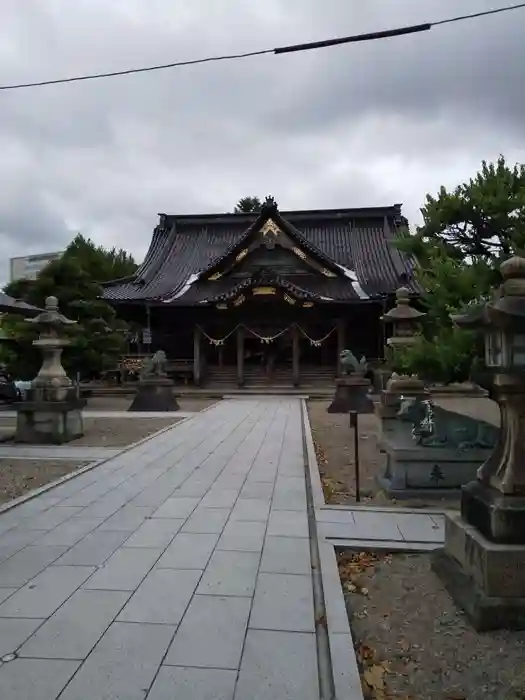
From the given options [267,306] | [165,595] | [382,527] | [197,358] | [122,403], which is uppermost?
[267,306]

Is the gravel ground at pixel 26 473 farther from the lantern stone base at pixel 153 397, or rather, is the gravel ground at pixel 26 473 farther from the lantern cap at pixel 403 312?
the lantern stone base at pixel 153 397

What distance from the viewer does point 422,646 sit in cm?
341

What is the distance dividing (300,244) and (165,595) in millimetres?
24457

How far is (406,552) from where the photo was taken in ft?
16.7

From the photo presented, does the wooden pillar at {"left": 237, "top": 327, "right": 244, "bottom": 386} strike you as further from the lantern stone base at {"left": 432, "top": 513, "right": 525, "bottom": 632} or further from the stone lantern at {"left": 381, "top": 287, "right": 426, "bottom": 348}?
the lantern stone base at {"left": 432, "top": 513, "right": 525, "bottom": 632}

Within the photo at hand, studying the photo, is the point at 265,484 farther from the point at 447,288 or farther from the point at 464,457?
the point at 447,288

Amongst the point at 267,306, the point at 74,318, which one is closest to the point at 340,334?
the point at 267,306

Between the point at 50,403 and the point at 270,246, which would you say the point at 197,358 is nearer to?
the point at 270,246

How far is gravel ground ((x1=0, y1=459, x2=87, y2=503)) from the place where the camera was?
7266mm

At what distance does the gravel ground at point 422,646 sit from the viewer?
9.79 ft

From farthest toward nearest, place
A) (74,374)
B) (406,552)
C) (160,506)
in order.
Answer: (74,374), (160,506), (406,552)

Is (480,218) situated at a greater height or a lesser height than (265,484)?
greater

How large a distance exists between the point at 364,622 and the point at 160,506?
10.6 feet

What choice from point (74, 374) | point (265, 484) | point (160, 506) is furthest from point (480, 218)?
point (74, 374)
